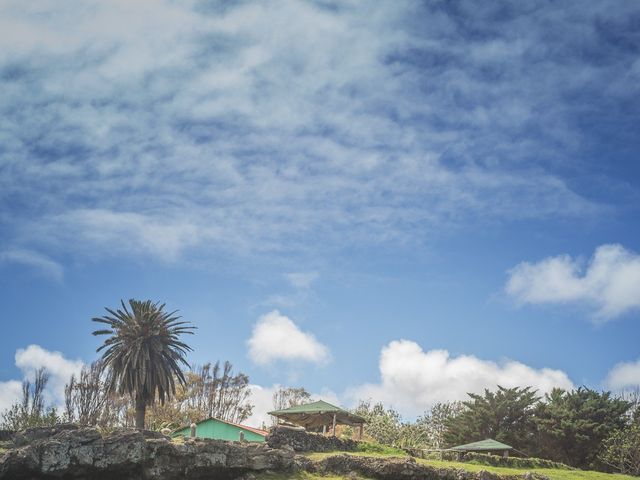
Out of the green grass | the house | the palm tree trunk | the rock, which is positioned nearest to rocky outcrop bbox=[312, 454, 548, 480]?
the green grass

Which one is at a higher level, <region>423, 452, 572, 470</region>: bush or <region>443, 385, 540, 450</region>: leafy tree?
<region>443, 385, 540, 450</region>: leafy tree

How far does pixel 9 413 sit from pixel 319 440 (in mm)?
35440

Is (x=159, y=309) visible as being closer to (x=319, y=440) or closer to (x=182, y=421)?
(x=182, y=421)

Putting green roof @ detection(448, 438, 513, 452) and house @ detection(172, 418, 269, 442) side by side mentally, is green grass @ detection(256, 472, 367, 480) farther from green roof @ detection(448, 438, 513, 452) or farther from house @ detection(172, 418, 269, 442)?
house @ detection(172, 418, 269, 442)

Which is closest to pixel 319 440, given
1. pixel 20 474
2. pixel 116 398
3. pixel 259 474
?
pixel 259 474

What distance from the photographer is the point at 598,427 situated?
59.2m

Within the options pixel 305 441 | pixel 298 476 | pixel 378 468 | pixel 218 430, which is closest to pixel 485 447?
pixel 305 441

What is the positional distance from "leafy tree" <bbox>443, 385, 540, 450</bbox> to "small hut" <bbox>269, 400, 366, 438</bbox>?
2930 cm

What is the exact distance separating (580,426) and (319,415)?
33.4 meters

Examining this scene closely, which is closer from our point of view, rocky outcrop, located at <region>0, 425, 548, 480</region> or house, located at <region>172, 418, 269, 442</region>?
rocky outcrop, located at <region>0, 425, 548, 480</region>

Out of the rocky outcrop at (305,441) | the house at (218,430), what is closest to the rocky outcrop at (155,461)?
the rocky outcrop at (305,441)

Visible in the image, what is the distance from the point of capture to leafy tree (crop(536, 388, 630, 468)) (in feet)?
195

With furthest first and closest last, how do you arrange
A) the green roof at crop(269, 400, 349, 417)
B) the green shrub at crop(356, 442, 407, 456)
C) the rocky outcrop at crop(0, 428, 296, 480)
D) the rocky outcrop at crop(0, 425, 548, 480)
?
the green roof at crop(269, 400, 349, 417), the green shrub at crop(356, 442, 407, 456), the rocky outcrop at crop(0, 425, 548, 480), the rocky outcrop at crop(0, 428, 296, 480)

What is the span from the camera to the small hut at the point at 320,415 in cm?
4097
